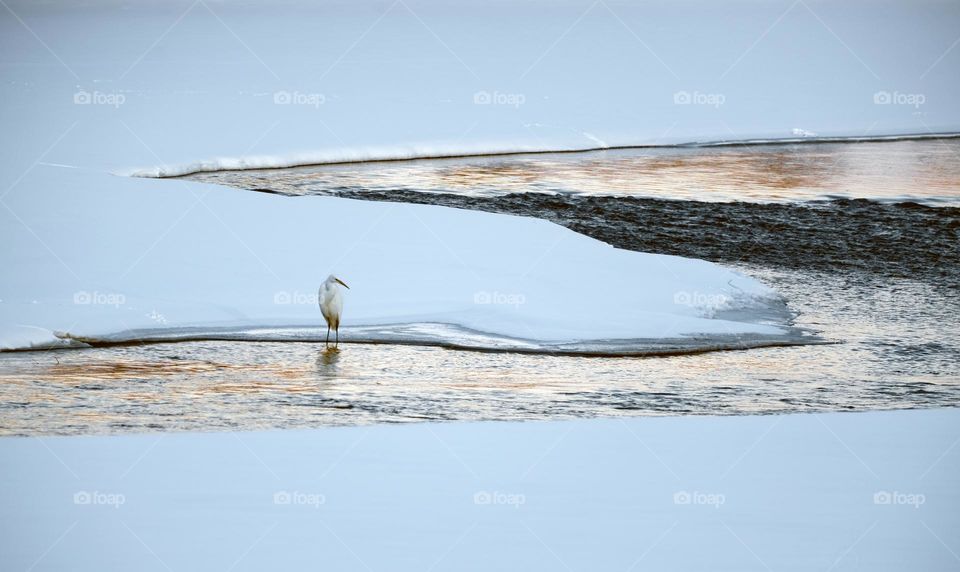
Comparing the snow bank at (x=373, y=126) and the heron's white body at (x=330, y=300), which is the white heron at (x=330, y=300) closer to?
the heron's white body at (x=330, y=300)

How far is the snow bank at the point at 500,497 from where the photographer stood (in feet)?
13.5

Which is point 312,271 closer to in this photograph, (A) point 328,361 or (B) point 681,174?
(A) point 328,361

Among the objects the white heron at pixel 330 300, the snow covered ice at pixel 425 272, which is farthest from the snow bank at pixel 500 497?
the white heron at pixel 330 300

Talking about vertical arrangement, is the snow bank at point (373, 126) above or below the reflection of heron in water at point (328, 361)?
above

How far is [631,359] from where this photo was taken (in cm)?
689

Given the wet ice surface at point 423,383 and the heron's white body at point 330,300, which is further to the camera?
the heron's white body at point 330,300

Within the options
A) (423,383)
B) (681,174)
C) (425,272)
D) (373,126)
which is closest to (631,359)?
(423,383)

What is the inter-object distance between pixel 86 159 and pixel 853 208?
6.70 meters

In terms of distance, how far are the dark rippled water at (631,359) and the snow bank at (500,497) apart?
0.31 metres

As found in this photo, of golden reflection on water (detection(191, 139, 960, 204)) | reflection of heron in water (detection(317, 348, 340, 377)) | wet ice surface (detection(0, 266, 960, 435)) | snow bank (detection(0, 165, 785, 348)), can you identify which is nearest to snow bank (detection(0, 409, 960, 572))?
wet ice surface (detection(0, 266, 960, 435))

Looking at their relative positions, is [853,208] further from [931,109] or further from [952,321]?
[931,109]

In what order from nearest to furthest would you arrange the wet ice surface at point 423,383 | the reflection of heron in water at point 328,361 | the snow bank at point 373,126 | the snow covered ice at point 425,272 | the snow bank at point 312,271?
1. the snow covered ice at point 425,272
2. the wet ice surface at point 423,383
3. the reflection of heron in water at point 328,361
4. the snow bank at point 312,271
5. the snow bank at point 373,126

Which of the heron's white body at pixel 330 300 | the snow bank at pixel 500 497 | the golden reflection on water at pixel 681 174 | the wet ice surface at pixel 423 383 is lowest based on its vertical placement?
the snow bank at pixel 500 497

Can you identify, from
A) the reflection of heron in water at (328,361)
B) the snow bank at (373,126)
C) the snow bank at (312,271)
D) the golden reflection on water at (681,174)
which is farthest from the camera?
the golden reflection on water at (681,174)
